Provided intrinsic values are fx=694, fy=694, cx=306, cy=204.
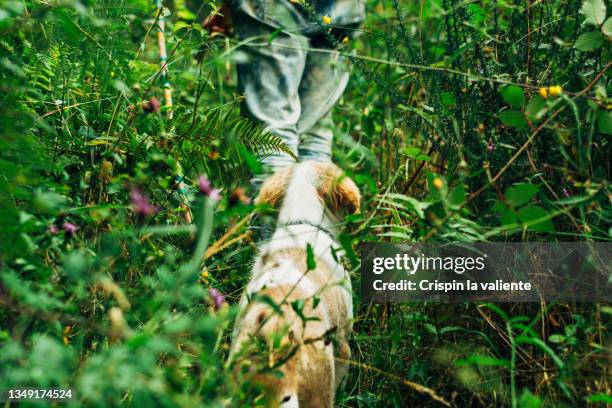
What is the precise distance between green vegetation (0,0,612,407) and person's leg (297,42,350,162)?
1.51 ft

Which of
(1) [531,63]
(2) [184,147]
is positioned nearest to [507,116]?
(1) [531,63]

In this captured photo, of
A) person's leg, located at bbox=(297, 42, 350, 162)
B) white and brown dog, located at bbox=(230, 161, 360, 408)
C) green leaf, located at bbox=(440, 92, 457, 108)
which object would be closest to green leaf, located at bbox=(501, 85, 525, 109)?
white and brown dog, located at bbox=(230, 161, 360, 408)

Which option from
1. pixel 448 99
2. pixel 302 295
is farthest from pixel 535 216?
pixel 448 99

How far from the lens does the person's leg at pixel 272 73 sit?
314cm

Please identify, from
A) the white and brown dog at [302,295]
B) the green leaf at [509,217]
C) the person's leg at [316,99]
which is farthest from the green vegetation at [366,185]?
the person's leg at [316,99]

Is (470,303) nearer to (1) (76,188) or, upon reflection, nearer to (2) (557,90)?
(2) (557,90)

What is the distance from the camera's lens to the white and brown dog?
1607 millimetres

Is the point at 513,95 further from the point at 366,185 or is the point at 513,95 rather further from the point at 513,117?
the point at 366,185

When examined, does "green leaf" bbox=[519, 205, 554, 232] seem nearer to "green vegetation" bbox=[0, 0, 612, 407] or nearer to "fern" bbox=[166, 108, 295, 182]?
"green vegetation" bbox=[0, 0, 612, 407]

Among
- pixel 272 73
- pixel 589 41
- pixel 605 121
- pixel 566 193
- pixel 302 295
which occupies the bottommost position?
pixel 302 295

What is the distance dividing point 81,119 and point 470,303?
5.22ft

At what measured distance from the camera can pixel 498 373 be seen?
2.17 meters

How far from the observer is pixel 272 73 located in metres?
3.21

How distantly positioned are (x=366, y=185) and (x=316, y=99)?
1.11 metres
